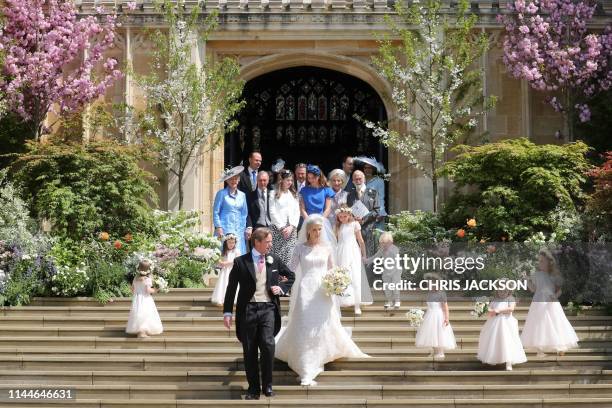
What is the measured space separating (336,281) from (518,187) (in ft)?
22.8

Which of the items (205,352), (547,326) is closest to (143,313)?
(205,352)

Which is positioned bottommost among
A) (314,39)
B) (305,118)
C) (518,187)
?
(518,187)

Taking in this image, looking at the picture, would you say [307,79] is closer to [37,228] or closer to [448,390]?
[37,228]

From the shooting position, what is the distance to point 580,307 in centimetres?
1587

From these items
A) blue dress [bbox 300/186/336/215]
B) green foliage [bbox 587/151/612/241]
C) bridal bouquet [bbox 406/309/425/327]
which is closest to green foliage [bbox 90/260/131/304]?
blue dress [bbox 300/186/336/215]

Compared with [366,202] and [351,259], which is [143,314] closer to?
[351,259]

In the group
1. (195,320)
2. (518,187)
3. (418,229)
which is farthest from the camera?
(418,229)

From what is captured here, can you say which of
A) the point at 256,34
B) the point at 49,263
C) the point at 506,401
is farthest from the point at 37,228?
the point at 506,401

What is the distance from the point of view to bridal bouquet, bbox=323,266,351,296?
12766mm

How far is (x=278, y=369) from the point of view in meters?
13.1

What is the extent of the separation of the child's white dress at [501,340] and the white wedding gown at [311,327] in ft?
5.28

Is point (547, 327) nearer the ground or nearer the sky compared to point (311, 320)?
nearer the ground

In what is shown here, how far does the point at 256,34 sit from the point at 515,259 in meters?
7.07

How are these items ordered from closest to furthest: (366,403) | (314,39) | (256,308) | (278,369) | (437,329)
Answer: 1. (256,308)
2. (366,403)
3. (278,369)
4. (437,329)
5. (314,39)
